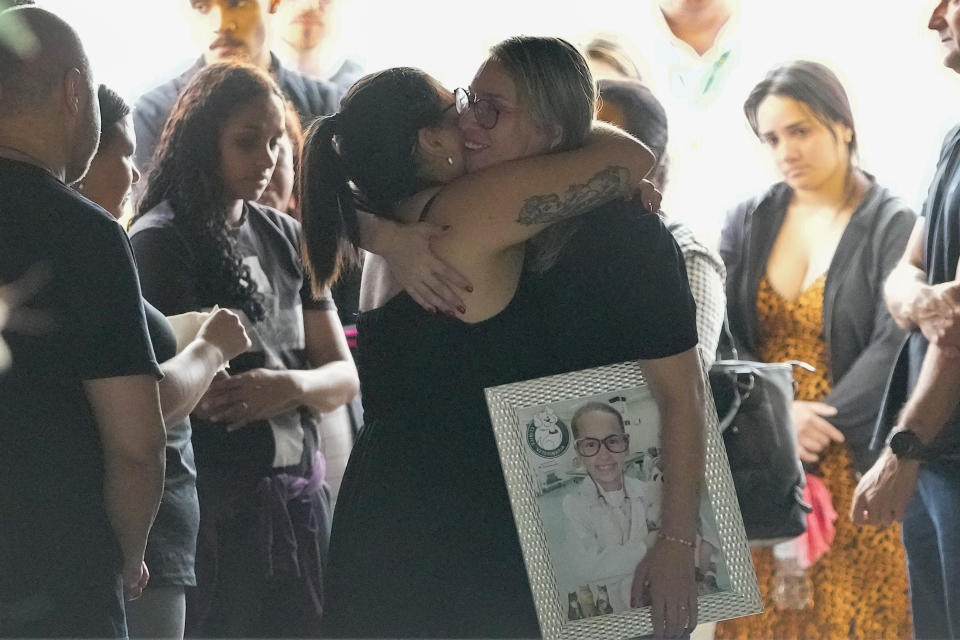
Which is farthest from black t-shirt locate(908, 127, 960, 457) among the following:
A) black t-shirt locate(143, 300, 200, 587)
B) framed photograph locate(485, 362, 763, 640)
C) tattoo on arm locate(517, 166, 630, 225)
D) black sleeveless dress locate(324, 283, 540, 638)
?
black t-shirt locate(143, 300, 200, 587)

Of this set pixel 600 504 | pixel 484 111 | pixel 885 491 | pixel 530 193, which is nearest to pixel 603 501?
pixel 600 504

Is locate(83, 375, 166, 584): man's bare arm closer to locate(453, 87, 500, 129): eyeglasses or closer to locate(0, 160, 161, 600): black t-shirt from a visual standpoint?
locate(0, 160, 161, 600): black t-shirt

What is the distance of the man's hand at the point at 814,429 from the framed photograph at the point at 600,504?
814 mm

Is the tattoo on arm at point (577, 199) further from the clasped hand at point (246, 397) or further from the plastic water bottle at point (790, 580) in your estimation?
the plastic water bottle at point (790, 580)

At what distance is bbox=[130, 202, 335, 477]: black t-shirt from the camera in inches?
99.0

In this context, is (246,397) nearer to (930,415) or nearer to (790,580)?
(790,580)

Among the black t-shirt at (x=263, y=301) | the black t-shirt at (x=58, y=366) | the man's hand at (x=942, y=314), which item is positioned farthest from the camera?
the man's hand at (x=942, y=314)

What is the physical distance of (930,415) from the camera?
2662 millimetres

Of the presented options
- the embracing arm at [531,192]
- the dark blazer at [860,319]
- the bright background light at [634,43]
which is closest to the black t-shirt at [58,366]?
the embracing arm at [531,192]

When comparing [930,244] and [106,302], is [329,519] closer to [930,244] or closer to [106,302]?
[106,302]

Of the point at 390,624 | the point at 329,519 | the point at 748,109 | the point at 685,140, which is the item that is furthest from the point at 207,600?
the point at 748,109

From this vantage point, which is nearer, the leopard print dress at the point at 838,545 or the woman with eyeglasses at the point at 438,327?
the woman with eyeglasses at the point at 438,327

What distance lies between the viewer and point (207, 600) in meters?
2.56

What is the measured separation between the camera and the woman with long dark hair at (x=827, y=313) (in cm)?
270
